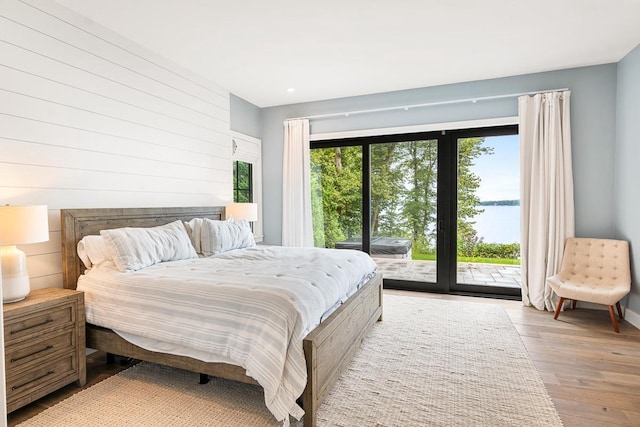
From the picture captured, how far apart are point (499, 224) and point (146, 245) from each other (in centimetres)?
410

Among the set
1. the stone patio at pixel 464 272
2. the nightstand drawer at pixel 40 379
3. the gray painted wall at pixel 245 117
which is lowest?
the nightstand drawer at pixel 40 379

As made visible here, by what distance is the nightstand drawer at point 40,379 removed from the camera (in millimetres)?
2053

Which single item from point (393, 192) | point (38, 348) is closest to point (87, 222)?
point (38, 348)

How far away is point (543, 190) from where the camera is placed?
405 cm

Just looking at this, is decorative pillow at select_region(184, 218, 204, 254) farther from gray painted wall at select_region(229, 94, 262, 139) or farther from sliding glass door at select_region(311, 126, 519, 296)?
sliding glass door at select_region(311, 126, 519, 296)

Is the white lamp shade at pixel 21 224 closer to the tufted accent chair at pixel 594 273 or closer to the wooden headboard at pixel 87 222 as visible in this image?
the wooden headboard at pixel 87 222

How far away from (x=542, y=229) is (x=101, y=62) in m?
4.81

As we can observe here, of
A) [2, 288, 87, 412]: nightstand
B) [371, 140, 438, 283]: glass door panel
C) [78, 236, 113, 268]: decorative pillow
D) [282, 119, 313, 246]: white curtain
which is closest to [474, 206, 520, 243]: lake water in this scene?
[371, 140, 438, 283]: glass door panel

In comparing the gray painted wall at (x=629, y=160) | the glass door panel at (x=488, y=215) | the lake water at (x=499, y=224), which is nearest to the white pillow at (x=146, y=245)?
the glass door panel at (x=488, y=215)

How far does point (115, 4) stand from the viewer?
269 centimetres

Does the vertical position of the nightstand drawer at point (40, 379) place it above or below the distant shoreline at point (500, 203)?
below

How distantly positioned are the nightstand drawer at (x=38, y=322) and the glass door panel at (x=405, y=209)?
371 cm

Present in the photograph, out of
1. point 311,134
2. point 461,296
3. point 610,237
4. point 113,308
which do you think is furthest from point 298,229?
point 610,237

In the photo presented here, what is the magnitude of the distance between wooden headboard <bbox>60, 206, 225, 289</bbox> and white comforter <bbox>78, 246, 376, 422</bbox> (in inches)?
6.2
